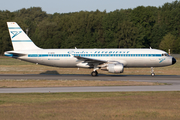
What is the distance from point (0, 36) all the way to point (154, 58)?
81.3 m

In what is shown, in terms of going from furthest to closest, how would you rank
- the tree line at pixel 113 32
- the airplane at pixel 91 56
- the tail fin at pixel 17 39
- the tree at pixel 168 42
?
the tree line at pixel 113 32, the tree at pixel 168 42, the tail fin at pixel 17 39, the airplane at pixel 91 56

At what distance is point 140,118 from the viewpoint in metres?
12.4

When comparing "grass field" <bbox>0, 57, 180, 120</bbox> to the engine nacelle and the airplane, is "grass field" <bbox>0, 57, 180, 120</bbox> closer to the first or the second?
the engine nacelle

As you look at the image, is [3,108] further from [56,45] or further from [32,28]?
[32,28]

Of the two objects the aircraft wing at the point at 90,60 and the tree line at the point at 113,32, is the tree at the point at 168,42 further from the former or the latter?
the aircraft wing at the point at 90,60

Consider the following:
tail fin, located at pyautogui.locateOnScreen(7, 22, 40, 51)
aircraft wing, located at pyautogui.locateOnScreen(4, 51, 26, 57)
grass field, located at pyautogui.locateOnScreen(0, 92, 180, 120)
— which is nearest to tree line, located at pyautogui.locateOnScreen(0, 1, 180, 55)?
tail fin, located at pyautogui.locateOnScreen(7, 22, 40, 51)

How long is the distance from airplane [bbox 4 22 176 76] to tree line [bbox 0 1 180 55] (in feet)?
188

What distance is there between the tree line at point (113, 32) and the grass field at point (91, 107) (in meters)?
76.0

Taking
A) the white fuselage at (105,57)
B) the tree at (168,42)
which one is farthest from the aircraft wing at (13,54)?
the tree at (168,42)

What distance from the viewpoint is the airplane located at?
35500 mm

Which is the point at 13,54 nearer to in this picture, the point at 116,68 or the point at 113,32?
the point at 116,68

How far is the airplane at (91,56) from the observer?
116ft

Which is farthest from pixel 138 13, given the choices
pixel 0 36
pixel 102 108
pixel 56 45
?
pixel 102 108

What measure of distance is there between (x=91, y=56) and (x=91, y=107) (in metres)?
21.7
